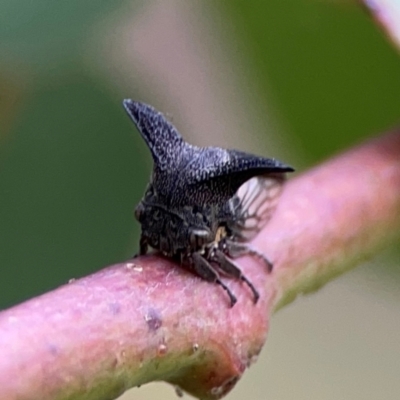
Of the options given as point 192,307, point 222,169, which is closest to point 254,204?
point 222,169

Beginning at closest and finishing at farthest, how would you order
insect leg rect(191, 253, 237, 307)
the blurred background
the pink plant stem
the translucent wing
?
the pink plant stem → insect leg rect(191, 253, 237, 307) → the translucent wing → the blurred background

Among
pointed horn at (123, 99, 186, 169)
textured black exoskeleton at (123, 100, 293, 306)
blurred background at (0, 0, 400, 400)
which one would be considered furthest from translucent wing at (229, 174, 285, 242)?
blurred background at (0, 0, 400, 400)

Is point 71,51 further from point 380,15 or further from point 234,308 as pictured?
point 234,308

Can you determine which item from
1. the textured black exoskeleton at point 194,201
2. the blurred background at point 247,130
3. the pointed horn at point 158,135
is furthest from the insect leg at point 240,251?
the blurred background at point 247,130

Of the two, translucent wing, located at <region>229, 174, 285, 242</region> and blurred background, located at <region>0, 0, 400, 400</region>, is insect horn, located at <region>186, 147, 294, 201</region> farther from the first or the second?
blurred background, located at <region>0, 0, 400, 400</region>

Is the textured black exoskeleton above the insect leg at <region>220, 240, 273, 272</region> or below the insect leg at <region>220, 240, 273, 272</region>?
above

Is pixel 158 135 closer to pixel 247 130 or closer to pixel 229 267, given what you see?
pixel 229 267

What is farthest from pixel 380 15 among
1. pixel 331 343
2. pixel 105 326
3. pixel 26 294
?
pixel 331 343

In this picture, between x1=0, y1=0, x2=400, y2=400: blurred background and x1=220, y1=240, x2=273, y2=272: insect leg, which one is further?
x1=0, y1=0, x2=400, y2=400: blurred background
